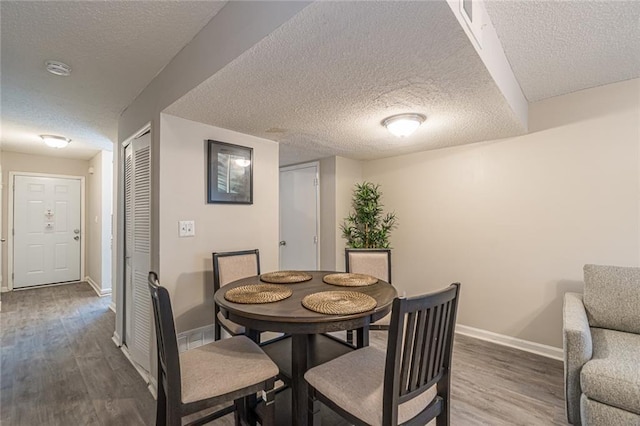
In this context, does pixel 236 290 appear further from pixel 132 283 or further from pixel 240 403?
pixel 132 283

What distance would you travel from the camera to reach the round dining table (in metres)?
1.36

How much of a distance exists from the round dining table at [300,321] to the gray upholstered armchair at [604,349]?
110 centimetres

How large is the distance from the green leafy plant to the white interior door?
1.66 ft


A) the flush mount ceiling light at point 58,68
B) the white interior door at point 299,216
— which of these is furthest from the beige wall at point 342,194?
the flush mount ceiling light at point 58,68

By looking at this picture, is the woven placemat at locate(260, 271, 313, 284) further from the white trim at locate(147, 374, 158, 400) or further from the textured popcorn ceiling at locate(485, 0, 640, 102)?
the textured popcorn ceiling at locate(485, 0, 640, 102)

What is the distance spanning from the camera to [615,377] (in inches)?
58.5

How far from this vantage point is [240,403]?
1.60 metres

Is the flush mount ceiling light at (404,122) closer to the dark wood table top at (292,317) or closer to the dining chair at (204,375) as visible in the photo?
the dark wood table top at (292,317)

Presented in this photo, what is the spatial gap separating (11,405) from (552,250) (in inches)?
173

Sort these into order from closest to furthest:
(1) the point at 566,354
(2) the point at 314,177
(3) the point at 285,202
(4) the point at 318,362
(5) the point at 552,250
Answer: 1. (1) the point at 566,354
2. (4) the point at 318,362
3. (5) the point at 552,250
4. (2) the point at 314,177
5. (3) the point at 285,202

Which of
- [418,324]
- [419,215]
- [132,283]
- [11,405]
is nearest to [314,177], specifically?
[419,215]

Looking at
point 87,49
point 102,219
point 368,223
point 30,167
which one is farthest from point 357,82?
point 30,167

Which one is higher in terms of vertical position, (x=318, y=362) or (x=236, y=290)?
(x=236, y=290)

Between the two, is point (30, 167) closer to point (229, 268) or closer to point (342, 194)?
point (229, 268)
